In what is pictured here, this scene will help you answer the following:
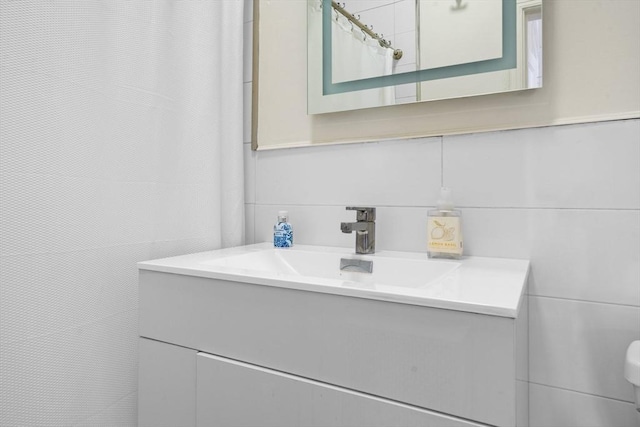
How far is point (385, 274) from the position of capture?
96cm

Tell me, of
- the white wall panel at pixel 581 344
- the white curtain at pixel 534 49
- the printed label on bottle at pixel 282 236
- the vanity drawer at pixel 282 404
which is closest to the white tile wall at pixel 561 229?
the white wall panel at pixel 581 344

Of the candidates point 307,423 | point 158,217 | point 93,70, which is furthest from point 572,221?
point 93,70

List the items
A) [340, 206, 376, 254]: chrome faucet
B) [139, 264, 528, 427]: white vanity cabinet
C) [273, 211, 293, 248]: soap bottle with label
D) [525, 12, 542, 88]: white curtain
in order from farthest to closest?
[273, 211, 293, 248]: soap bottle with label → [340, 206, 376, 254]: chrome faucet → [525, 12, 542, 88]: white curtain → [139, 264, 528, 427]: white vanity cabinet

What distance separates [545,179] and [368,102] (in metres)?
0.50

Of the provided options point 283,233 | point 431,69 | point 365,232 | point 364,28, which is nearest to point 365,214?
point 365,232

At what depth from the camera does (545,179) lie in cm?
90

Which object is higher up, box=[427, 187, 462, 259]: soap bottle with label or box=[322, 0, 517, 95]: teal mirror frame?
box=[322, 0, 517, 95]: teal mirror frame

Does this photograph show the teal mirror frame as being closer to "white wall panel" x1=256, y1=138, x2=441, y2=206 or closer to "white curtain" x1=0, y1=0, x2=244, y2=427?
"white wall panel" x1=256, y1=138, x2=441, y2=206

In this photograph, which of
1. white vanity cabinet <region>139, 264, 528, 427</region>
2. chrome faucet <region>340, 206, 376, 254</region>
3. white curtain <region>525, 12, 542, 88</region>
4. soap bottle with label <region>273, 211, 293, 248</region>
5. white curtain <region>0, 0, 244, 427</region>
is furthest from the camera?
soap bottle with label <region>273, 211, 293, 248</region>

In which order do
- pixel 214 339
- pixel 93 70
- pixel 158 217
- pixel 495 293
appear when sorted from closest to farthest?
pixel 495 293, pixel 214 339, pixel 93 70, pixel 158 217

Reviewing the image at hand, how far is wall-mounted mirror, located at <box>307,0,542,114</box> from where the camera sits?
92cm

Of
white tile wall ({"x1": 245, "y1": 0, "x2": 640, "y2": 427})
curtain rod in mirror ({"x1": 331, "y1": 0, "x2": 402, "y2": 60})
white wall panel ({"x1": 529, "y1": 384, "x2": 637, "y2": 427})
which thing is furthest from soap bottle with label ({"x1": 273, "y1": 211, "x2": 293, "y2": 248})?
white wall panel ({"x1": 529, "y1": 384, "x2": 637, "y2": 427})

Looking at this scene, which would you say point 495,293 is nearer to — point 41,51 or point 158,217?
point 158,217

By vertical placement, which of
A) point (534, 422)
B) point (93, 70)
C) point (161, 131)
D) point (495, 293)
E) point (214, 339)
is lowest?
point (534, 422)
